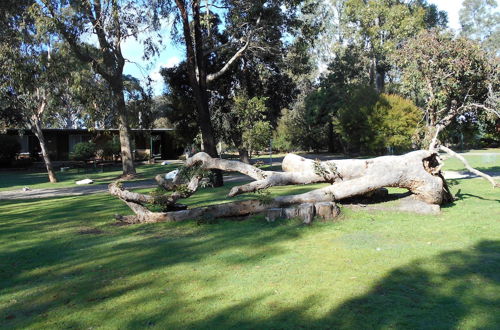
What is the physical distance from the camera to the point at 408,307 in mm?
4188

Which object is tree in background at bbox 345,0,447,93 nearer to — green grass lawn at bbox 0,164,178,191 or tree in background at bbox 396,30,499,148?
tree in background at bbox 396,30,499,148

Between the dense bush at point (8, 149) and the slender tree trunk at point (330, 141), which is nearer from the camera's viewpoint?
the dense bush at point (8, 149)

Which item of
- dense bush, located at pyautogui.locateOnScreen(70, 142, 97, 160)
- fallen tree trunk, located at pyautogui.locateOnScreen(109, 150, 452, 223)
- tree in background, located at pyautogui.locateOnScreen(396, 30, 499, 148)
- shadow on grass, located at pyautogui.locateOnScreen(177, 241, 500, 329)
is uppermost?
tree in background, located at pyautogui.locateOnScreen(396, 30, 499, 148)

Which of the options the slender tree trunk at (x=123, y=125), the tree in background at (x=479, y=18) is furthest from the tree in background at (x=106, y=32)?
the tree in background at (x=479, y=18)

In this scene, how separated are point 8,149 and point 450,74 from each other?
32203mm

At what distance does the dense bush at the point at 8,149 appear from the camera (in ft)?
111

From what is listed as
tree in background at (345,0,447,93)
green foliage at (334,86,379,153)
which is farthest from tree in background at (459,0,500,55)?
green foliage at (334,86,379,153)

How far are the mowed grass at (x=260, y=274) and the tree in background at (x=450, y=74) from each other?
19.0 feet

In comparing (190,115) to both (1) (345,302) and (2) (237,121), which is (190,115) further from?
(1) (345,302)

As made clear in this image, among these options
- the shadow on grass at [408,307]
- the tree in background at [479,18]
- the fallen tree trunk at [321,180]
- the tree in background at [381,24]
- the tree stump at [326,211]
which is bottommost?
the shadow on grass at [408,307]

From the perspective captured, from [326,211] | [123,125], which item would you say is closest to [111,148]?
[123,125]

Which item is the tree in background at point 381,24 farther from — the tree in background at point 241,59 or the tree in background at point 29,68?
the tree in background at point 29,68

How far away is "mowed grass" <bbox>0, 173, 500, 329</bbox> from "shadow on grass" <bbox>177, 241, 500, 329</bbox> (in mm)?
12

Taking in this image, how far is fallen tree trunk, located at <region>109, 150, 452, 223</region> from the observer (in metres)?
8.83
